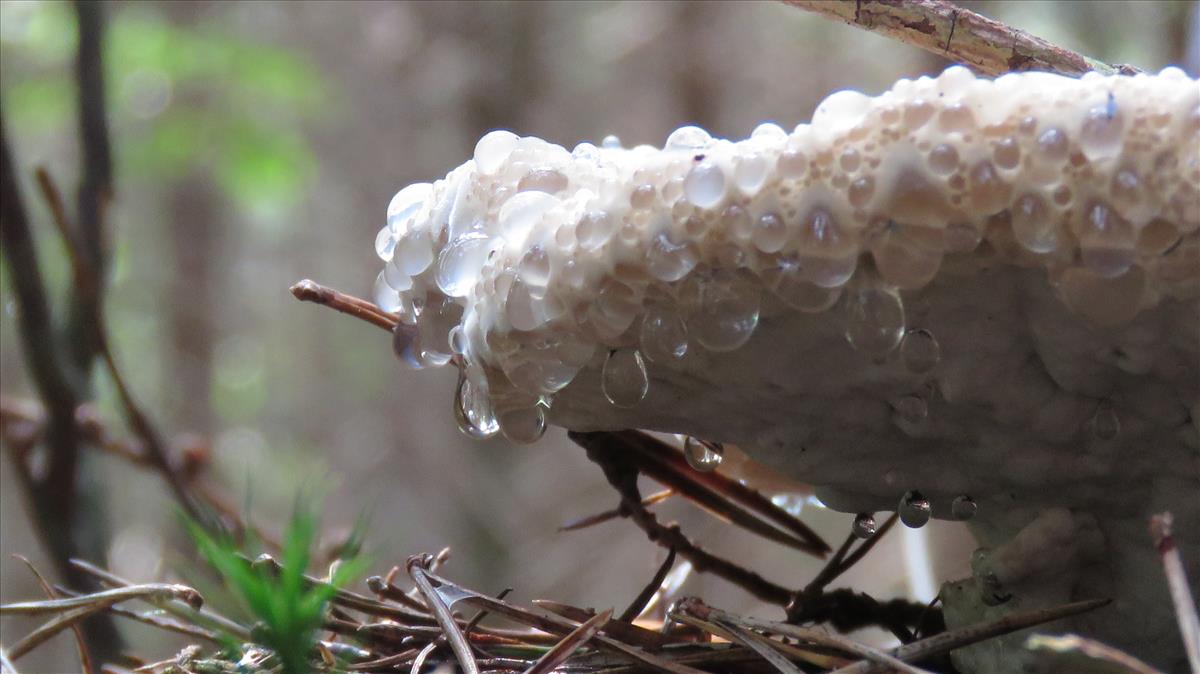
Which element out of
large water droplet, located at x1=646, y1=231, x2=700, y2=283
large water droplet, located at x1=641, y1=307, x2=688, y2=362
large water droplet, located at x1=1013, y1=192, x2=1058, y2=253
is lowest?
large water droplet, located at x1=641, y1=307, x2=688, y2=362

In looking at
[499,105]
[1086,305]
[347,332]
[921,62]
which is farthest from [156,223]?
[1086,305]

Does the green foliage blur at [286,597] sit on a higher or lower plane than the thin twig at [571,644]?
lower

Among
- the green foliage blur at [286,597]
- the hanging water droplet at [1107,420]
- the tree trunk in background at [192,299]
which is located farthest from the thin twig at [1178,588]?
the tree trunk in background at [192,299]

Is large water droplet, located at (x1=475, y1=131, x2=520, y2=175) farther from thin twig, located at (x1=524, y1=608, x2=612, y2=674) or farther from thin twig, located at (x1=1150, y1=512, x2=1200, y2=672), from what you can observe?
thin twig, located at (x1=1150, y1=512, x2=1200, y2=672)

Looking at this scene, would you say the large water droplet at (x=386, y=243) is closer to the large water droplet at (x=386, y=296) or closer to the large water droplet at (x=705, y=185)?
the large water droplet at (x=386, y=296)

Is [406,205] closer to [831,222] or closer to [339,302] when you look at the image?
[339,302]

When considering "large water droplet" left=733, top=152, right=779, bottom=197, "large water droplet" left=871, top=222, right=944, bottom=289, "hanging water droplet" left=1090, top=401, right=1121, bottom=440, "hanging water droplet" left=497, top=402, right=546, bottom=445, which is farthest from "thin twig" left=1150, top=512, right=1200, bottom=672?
"hanging water droplet" left=497, top=402, right=546, bottom=445
